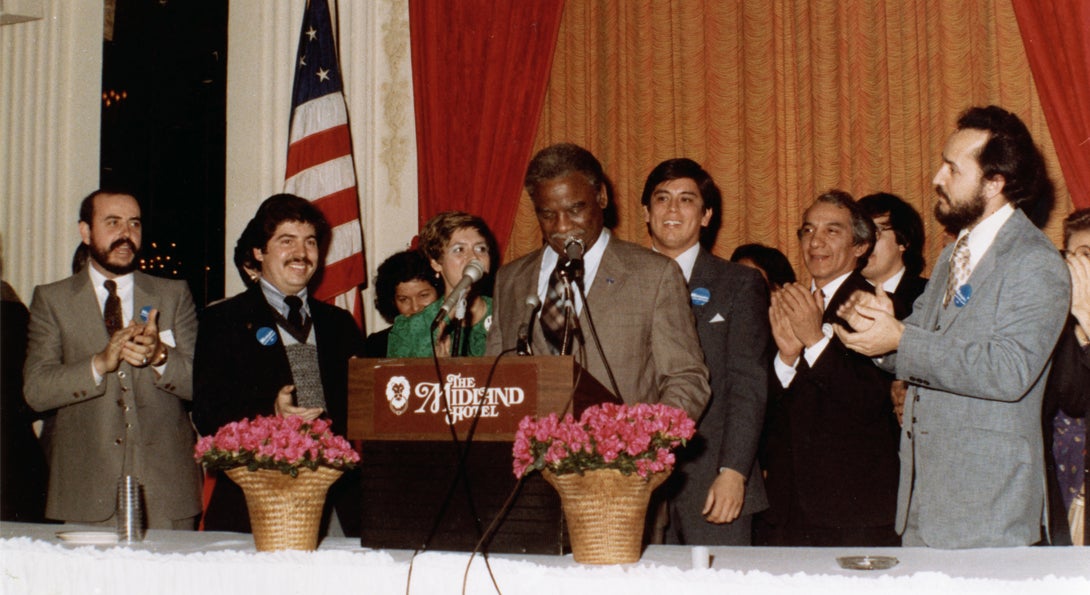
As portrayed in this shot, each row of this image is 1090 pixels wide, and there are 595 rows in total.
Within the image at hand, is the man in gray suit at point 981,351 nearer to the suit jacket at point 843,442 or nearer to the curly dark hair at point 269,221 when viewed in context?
the suit jacket at point 843,442

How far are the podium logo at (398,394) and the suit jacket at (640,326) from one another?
2.22 feet

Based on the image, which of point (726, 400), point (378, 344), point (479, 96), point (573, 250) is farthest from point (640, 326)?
point (479, 96)

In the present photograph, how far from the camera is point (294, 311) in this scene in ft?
13.2

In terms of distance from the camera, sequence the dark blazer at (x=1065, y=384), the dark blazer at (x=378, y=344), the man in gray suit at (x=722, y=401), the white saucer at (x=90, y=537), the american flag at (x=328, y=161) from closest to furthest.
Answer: the white saucer at (x=90, y=537), the dark blazer at (x=1065, y=384), the man in gray suit at (x=722, y=401), the dark blazer at (x=378, y=344), the american flag at (x=328, y=161)

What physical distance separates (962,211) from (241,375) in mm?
2344

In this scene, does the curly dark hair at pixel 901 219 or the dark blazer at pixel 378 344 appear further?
the dark blazer at pixel 378 344

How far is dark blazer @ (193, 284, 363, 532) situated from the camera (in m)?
3.68

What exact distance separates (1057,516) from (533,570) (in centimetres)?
189

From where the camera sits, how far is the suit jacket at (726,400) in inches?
144

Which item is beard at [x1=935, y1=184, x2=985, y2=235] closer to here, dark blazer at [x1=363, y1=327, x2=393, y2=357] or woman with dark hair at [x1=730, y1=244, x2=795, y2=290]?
woman with dark hair at [x1=730, y1=244, x2=795, y2=290]

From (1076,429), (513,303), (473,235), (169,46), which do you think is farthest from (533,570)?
(169,46)

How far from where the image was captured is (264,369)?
12.4 ft

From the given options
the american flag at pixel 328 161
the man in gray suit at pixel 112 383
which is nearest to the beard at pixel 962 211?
the man in gray suit at pixel 112 383

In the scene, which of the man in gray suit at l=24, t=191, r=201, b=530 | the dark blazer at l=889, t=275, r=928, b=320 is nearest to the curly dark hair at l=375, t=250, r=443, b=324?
the man in gray suit at l=24, t=191, r=201, b=530
